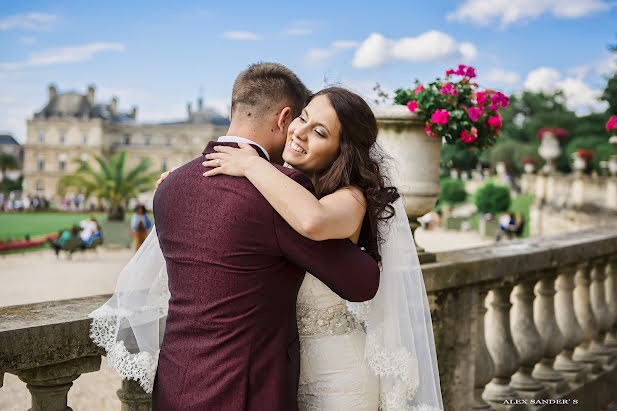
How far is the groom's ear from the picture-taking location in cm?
175

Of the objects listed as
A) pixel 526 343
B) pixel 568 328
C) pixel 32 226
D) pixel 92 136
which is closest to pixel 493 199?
pixel 32 226

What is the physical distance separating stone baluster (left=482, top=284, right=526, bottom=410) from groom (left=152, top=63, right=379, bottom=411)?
1.78 metres

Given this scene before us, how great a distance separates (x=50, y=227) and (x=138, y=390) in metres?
39.4

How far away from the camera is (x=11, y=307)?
2002 millimetres

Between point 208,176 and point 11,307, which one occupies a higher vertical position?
point 208,176

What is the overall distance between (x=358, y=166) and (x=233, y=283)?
471 millimetres

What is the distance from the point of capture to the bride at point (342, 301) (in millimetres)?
1702

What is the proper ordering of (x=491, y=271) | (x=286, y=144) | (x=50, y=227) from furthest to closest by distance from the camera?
(x=50, y=227)
(x=491, y=271)
(x=286, y=144)

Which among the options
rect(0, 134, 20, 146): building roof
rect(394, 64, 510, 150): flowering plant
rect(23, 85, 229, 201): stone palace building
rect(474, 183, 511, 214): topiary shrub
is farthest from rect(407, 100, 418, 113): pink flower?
rect(0, 134, 20, 146): building roof

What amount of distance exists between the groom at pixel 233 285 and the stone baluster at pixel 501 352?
1778 millimetres

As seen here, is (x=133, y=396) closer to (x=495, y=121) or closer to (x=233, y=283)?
(x=233, y=283)

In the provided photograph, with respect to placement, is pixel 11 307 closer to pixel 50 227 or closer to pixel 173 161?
pixel 50 227

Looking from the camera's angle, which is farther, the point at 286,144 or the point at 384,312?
the point at 384,312

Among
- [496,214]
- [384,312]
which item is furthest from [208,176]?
[496,214]
